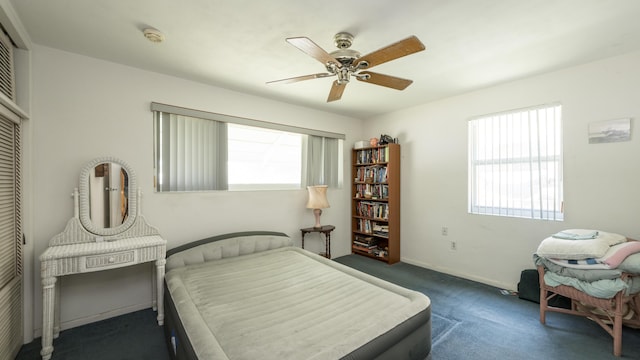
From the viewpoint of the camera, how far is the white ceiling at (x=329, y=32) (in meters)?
1.66

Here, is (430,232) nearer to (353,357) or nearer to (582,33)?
(582,33)

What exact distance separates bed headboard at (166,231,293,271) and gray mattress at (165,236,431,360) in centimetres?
16

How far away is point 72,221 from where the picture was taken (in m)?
2.23

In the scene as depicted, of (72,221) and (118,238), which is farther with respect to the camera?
(118,238)

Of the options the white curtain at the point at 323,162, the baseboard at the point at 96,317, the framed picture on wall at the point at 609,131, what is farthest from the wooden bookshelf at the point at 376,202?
the baseboard at the point at 96,317

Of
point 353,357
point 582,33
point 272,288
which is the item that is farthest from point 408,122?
point 353,357

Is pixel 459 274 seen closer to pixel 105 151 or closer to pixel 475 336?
pixel 475 336

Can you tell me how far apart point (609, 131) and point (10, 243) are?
203 inches

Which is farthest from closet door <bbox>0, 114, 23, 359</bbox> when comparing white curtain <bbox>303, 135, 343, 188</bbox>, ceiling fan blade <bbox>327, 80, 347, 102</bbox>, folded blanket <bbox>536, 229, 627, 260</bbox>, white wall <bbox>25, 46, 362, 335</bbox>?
folded blanket <bbox>536, 229, 627, 260</bbox>

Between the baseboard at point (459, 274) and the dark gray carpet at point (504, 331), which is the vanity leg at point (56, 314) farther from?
the baseboard at point (459, 274)

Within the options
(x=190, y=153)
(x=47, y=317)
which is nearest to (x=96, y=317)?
(x=47, y=317)

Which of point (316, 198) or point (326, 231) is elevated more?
point (316, 198)

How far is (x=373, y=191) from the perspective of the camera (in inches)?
168

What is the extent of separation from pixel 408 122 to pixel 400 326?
10.5 feet
